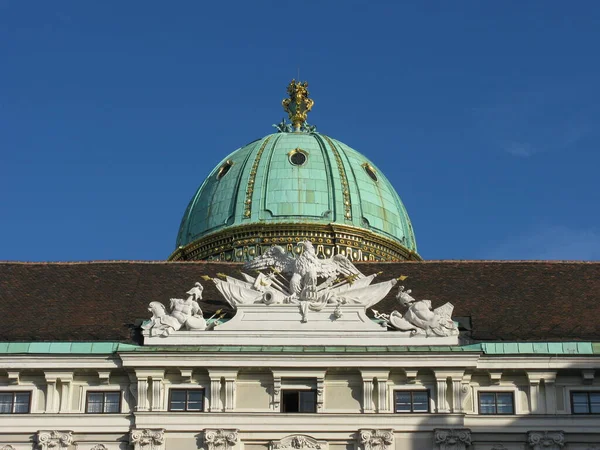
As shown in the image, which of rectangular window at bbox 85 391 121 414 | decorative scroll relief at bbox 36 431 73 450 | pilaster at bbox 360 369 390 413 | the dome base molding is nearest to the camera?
decorative scroll relief at bbox 36 431 73 450

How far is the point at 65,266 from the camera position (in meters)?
59.2

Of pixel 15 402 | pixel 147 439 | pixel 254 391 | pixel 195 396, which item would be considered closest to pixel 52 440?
pixel 15 402

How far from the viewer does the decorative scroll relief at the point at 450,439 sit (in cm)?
5031

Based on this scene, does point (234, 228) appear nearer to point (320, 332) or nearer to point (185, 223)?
A: point (185, 223)

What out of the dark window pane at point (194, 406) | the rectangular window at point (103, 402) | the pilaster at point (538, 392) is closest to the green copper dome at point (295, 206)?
the dark window pane at point (194, 406)

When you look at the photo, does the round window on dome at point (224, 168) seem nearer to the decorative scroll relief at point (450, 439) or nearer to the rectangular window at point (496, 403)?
the rectangular window at point (496, 403)

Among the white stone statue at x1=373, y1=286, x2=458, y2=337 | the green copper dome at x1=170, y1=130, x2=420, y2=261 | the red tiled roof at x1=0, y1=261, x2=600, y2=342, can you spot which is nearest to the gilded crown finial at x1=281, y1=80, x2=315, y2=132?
the green copper dome at x1=170, y1=130, x2=420, y2=261

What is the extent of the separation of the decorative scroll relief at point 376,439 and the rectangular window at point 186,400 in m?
4.47

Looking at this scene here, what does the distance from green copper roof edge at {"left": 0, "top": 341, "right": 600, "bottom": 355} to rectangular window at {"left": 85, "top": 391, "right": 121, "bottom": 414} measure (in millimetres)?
1149

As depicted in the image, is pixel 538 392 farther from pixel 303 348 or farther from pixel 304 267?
pixel 304 267

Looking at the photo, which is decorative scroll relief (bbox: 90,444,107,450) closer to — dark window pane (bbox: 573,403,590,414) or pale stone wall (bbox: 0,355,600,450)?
pale stone wall (bbox: 0,355,600,450)

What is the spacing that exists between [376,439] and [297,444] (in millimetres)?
2127

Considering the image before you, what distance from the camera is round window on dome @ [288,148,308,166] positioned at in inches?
2771

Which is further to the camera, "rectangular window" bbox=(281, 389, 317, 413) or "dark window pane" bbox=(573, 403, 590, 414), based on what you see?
"rectangular window" bbox=(281, 389, 317, 413)
